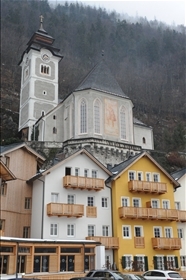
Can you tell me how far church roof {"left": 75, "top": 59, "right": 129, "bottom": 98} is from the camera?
58.5 metres

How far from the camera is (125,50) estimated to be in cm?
14900

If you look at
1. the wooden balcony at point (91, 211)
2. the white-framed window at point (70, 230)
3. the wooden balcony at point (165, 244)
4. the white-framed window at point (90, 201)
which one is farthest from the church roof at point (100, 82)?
the wooden balcony at point (165, 244)

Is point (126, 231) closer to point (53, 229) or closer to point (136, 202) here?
point (136, 202)

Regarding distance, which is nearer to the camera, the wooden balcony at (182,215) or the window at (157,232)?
the window at (157,232)

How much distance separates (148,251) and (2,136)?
5126 cm

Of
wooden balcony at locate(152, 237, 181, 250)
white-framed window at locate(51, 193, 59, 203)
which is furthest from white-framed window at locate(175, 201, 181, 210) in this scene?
white-framed window at locate(51, 193, 59, 203)

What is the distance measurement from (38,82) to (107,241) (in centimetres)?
5033

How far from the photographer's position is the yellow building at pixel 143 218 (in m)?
31.9

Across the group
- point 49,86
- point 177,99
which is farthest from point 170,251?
point 177,99

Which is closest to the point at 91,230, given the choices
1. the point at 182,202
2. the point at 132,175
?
the point at 132,175

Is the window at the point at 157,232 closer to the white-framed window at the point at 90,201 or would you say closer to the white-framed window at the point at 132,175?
the white-framed window at the point at 132,175

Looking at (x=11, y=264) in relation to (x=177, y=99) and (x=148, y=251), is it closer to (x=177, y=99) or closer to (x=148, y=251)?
(x=148, y=251)

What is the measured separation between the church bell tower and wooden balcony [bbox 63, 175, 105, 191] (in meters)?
39.1

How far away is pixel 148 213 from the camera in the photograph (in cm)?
3269
